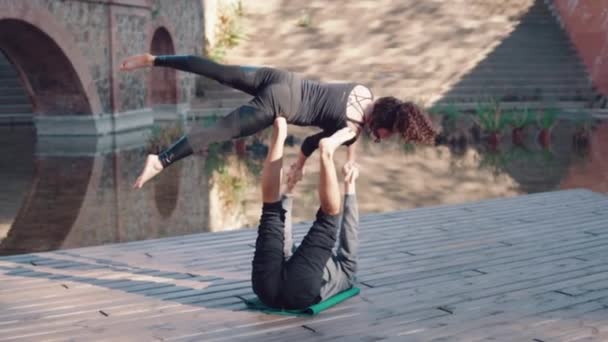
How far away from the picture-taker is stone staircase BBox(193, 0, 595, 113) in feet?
61.8

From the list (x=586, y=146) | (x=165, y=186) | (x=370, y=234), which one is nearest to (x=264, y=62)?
(x=586, y=146)

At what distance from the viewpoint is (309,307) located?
380 cm

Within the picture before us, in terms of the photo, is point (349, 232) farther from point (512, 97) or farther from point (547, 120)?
point (512, 97)

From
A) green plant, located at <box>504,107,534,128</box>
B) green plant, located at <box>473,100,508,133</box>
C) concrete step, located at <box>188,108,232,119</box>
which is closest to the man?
green plant, located at <box>473,100,508,133</box>

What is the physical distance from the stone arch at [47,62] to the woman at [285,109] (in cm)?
798

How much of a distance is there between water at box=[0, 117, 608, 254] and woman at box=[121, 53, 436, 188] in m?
2.31

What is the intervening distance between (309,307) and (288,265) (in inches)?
8.2

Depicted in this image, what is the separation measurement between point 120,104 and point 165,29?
3.36 meters

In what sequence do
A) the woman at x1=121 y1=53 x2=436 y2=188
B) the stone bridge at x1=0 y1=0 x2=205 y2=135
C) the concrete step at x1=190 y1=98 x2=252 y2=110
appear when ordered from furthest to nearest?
the concrete step at x1=190 y1=98 x2=252 y2=110 → the stone bridge at x1=0 y1=0 x2=205 y2=135 → the woman at x1=121 y1=53 x2=436 y2=188

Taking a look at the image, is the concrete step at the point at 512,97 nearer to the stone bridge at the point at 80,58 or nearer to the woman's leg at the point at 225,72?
the stone bridge at the point at 80,58

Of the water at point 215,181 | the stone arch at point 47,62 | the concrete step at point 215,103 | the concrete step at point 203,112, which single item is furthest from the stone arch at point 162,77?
the water at point 215,181

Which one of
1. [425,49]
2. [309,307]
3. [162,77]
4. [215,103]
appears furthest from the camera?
[425,49]

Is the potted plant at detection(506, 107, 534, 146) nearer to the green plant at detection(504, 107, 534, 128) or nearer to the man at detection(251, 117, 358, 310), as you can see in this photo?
the green plant at detection(504, 107, 534, 128)

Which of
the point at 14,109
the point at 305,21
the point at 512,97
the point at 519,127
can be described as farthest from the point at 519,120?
the point at 14,109
